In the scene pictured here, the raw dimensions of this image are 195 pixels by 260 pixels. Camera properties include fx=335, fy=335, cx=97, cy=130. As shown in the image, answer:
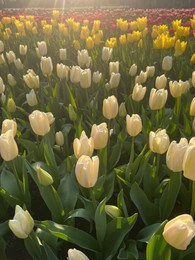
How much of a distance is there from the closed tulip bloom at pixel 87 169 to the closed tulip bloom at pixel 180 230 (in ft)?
1.21

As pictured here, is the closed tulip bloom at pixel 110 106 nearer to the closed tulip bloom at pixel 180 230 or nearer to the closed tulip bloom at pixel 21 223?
the closed tulip bloom at pixel 21 223

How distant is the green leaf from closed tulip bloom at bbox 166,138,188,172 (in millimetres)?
477

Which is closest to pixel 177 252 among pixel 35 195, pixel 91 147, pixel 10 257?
pixel 91 147

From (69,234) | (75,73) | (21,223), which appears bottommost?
(69,234)

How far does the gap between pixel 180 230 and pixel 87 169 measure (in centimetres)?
41

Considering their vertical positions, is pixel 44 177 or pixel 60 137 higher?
pixel 44 177

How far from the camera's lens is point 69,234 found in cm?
136

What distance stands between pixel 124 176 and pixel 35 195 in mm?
640

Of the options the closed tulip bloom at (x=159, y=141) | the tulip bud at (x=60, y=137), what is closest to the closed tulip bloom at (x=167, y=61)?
the tulip bud at (x=60, y=137)

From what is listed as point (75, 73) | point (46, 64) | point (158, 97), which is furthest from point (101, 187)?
point (46, 64)

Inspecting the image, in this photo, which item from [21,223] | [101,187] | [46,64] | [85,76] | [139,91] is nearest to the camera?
[21,223]

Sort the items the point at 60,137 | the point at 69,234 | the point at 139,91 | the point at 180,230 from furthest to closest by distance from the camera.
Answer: the point at 139,91
the point at 60,137
the point at 69,234
the point at 180,230

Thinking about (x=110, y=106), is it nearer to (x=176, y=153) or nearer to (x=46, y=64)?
(x=176, y=153)

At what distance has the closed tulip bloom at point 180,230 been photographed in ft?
3.11
